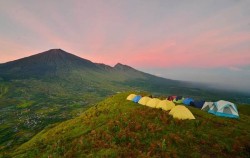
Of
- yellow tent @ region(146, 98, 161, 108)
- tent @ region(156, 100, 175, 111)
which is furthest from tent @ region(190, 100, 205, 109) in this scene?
yellow tent @ region(146, 98, 161, 108)

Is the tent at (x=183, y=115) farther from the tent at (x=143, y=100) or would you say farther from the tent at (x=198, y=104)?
the tent at (x=198, y=104)

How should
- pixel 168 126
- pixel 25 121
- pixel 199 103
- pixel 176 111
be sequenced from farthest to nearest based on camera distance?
pixel 25 121
pixel 199 103
pixel 176 111
pixel 168 126

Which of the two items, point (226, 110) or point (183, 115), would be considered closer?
point (183, 115)

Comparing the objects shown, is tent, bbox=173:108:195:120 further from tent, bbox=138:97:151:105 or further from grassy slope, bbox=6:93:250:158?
tent, bbox=138:97:151:105

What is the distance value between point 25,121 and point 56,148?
399 feet

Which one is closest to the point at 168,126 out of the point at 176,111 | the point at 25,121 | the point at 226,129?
the point at 176,111

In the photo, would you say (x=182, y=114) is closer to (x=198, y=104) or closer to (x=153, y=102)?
(x=153, y=102)

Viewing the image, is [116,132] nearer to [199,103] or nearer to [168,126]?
[168,126]

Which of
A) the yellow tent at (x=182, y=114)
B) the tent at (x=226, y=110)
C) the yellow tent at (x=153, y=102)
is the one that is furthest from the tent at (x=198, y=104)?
the yellow tent at (x=182, y=114)

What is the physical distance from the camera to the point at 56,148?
2766 centimetres

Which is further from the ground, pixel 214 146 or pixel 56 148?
pixel 214 146

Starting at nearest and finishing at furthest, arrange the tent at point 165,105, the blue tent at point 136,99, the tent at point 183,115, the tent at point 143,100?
the tent at point 183,115 → the tent at point 165,105 → the tent at point 143,100 → the blue tent at point 136,99

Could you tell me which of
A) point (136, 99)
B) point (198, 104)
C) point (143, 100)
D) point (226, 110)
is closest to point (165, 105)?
point (143, 100)

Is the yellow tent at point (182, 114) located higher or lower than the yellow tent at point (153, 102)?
lower
